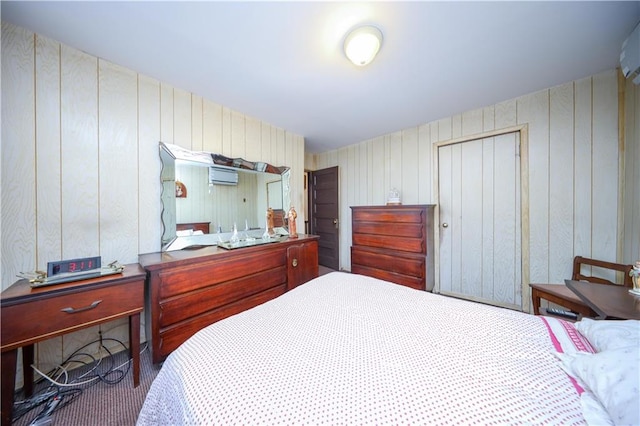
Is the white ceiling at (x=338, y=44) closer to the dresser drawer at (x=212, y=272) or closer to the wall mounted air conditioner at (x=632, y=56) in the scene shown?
the wall mounted air conditioner at (x=632, y=56)

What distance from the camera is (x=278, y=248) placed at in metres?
2.30

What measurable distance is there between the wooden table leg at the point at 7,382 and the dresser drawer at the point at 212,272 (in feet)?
2.07

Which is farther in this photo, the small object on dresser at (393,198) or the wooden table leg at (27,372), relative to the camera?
the small object on dresser at (393,198)

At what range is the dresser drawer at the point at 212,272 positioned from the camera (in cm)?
154

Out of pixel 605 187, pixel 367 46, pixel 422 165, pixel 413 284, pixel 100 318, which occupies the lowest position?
pixel 413 284

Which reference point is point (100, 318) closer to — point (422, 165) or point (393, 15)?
point (393, 15)

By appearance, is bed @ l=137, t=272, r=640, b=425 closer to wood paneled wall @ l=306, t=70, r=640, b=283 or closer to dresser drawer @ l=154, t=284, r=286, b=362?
dresser drawer @ l=154, t=284, r=286, b=362

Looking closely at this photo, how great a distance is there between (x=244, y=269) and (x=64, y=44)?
7.07 feet

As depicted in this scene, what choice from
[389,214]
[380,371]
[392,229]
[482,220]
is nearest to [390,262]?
[392,229]

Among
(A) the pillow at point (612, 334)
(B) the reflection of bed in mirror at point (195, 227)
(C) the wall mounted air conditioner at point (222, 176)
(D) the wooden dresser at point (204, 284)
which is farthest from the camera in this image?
(C) the wall mounted air conditioner at point (222, 176)

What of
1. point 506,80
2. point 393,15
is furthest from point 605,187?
point 393,15

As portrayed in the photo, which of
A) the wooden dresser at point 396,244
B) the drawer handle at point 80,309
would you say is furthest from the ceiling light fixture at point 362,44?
the drawer handle at point 80,309

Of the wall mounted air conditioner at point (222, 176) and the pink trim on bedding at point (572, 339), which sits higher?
the wall mounted air conditioner at point (222, 176)

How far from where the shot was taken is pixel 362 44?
143 centimetres
